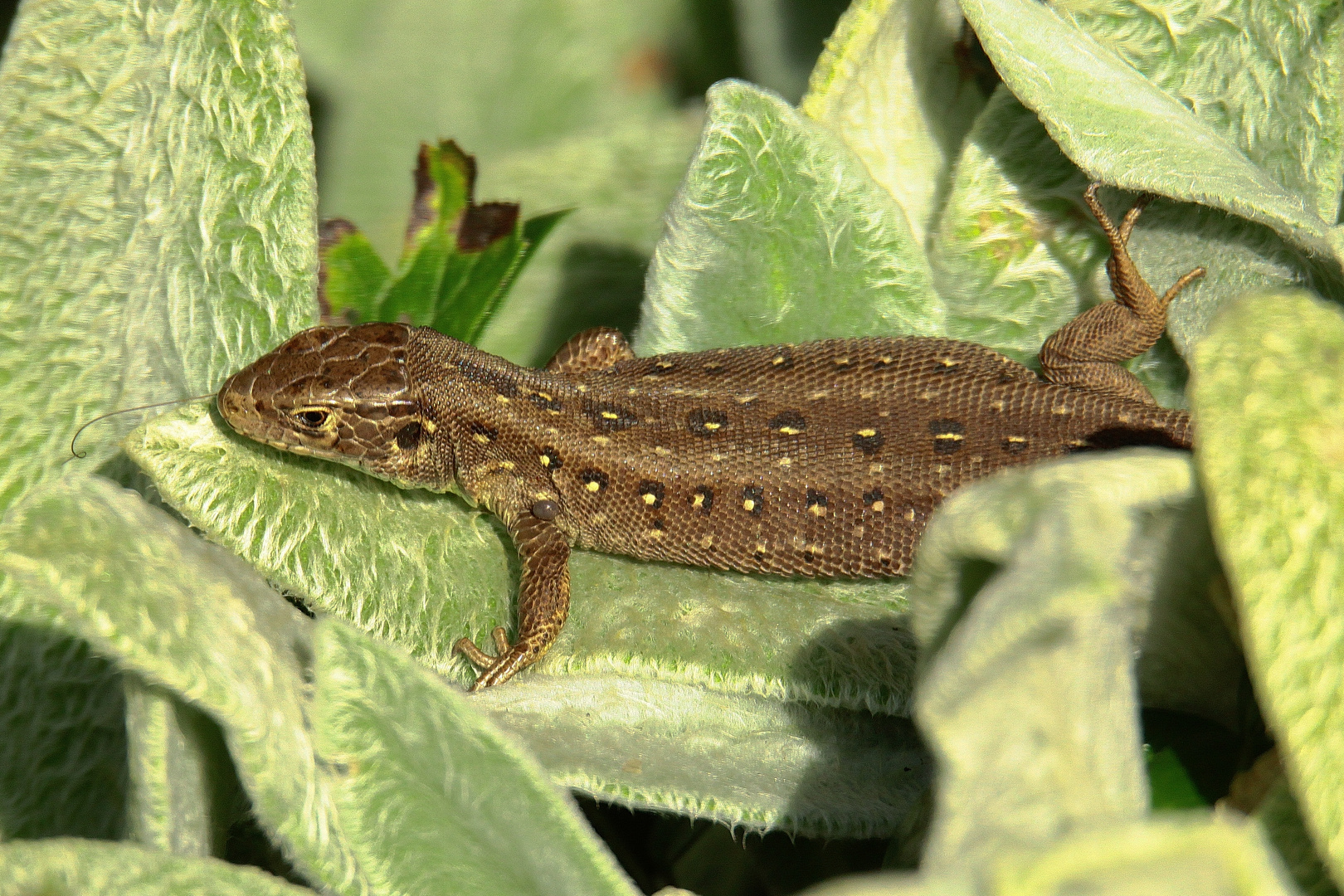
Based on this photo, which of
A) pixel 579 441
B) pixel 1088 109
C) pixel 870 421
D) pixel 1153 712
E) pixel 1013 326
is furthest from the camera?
pixel 579 441

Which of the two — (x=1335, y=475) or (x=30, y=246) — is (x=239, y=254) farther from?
(x=1335, y=475)

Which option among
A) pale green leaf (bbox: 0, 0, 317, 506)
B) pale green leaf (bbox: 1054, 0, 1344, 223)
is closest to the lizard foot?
pale green leaf (bbox: 0, 0, 317, 506)

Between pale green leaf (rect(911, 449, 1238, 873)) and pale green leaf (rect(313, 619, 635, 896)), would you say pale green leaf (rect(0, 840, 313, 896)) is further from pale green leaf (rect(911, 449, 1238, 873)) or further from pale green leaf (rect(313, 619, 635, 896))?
pale green leaf (rect(911, 449, 1238, 873))

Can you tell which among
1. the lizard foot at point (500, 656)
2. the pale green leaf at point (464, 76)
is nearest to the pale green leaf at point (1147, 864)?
the lizard foot at point (500, 656)

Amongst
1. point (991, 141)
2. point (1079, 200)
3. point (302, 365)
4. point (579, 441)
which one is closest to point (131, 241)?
point (302, 365)

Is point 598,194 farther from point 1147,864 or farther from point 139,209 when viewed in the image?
point 1147,864

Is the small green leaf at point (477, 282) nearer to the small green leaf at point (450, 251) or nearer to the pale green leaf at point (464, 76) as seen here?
the small green leaf at point (450, 251)
